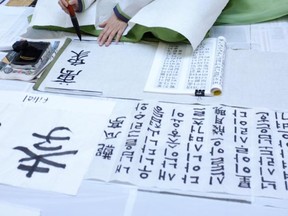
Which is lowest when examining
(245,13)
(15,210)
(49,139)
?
(15,210)

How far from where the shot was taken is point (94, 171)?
515 mm

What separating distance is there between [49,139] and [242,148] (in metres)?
0.29

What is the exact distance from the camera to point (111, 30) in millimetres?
834

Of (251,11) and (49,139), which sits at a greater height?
(251,11)

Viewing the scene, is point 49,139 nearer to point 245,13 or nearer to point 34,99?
point 34,99

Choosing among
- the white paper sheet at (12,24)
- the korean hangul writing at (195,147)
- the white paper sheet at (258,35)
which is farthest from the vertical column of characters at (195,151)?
the white paper sheet at (12,24)

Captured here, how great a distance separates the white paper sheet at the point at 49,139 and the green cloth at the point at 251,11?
16.2 inches

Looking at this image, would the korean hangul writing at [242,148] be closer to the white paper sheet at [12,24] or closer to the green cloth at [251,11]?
the green cloth at [251,11]

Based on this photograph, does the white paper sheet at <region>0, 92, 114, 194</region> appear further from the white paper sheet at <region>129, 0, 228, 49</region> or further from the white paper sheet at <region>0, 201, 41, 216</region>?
the white paper sheet at <region>129, 0, 228, 49</region>

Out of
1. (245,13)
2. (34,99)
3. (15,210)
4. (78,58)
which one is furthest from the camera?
(245,13)

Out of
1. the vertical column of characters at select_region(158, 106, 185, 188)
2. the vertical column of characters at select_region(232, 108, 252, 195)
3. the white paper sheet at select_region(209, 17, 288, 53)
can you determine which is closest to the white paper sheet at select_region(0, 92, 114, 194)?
the vertical column of characters at select_region(158, 106, 185, 188)

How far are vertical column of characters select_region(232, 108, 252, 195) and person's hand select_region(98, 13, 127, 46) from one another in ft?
1.16

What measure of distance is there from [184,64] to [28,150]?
0.34 meters

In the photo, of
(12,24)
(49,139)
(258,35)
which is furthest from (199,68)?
(12,24)
